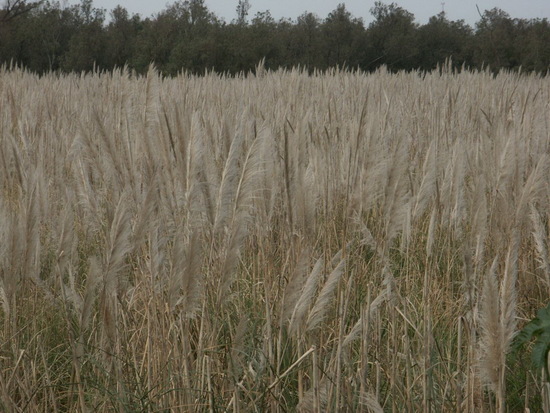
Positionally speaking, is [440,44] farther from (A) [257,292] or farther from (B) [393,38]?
(A) [257,292]

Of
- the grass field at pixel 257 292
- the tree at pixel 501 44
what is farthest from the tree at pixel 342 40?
the grass field at pixel 257 292

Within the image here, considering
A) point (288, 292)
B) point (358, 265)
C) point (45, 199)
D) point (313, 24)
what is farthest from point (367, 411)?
point (313, 24)

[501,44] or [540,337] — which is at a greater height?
[501,44]

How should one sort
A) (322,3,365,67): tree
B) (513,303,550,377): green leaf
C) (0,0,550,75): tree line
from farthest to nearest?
(322,3,365,67): tree → (0,0,550,75): tree line → (513,303,550,377): green leaf

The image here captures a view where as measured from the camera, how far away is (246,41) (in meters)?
20.8

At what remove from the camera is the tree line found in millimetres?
20641

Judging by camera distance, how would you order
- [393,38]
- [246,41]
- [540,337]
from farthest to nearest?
[393,38], [246,41], [540,337]

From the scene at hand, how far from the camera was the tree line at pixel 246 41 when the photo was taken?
20.6 m

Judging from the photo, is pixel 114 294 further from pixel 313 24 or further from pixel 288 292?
pixel 313 24

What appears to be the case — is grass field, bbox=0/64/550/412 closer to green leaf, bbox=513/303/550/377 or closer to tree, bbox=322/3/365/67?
green leaf, bbox=513/303/550/377

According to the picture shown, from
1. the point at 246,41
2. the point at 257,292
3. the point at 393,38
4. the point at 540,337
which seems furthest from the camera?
the point at 393,38

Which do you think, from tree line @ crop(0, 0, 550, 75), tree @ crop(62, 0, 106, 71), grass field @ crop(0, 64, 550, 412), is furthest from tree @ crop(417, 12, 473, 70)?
grass field @ crop(0, 64, 550, 412)

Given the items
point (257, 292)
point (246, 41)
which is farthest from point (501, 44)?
point (257, 292)

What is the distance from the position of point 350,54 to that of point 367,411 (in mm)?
Result: 23647
